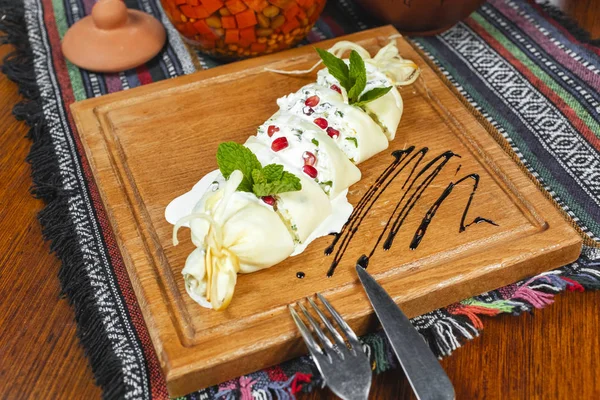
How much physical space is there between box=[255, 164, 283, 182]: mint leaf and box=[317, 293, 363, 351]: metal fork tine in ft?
0.85

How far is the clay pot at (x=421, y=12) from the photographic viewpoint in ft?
6.63

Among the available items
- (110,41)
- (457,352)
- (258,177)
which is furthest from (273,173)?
(110,41)

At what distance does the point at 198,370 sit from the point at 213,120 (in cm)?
76

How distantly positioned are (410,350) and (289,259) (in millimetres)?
336

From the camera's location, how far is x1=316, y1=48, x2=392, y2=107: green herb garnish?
1635 mm

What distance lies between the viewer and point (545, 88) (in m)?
1.96

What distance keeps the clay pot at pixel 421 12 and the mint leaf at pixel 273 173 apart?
0.90m

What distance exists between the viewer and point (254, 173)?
1.38m

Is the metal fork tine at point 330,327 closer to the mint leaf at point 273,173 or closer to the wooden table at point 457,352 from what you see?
the wooden table at point 457,352

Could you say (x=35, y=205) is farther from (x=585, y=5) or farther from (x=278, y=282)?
(x=585, y=5)

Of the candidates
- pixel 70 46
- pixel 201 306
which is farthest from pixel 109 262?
pixel 70 46

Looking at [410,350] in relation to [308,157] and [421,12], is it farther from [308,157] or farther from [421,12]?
[421,12]

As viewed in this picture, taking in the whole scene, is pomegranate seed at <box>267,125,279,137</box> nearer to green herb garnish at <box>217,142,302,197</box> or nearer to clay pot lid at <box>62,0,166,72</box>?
green herb garnish at <box>217,142,302,197</box>

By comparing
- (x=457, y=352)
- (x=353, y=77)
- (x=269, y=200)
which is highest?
(x=353, y=77)
